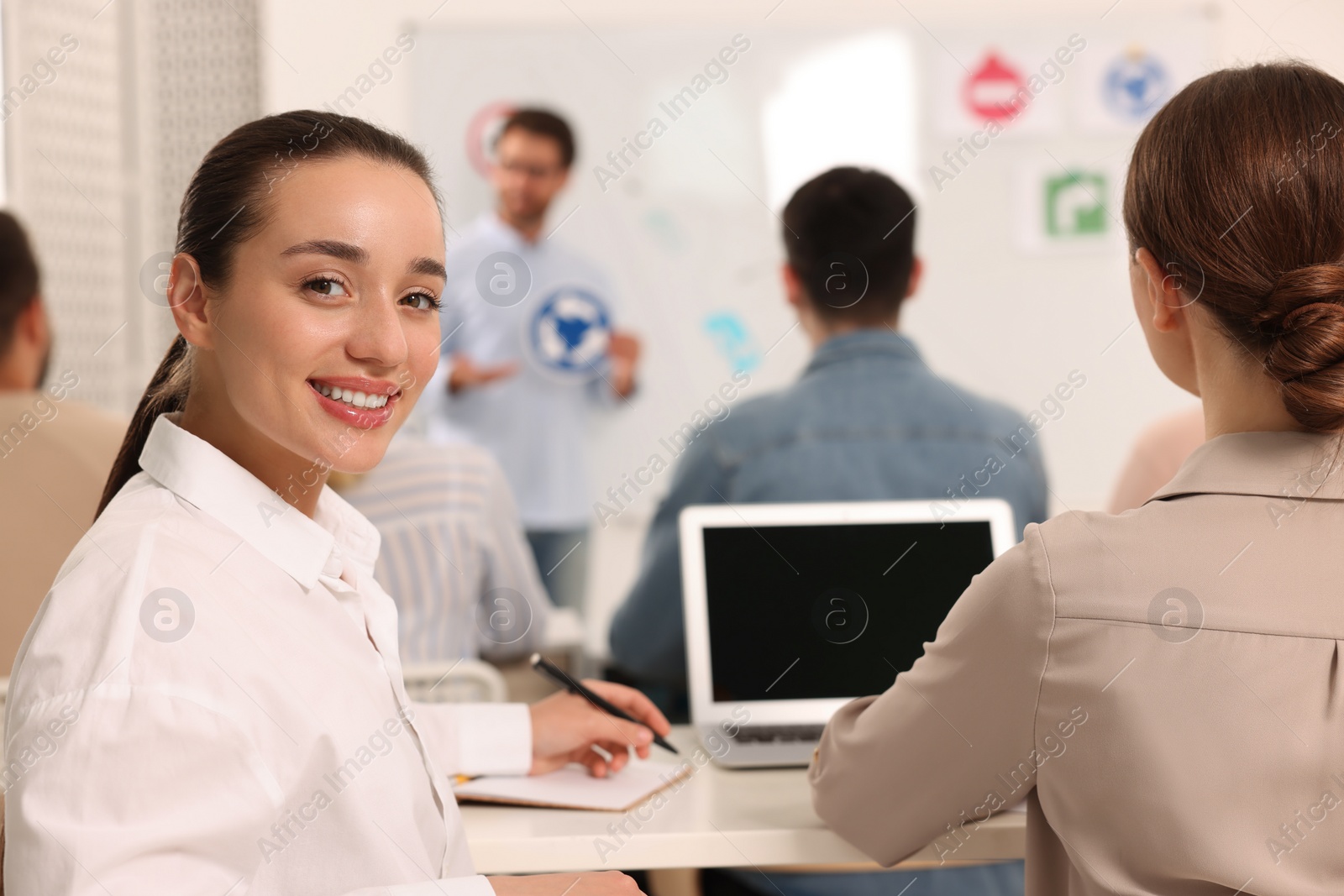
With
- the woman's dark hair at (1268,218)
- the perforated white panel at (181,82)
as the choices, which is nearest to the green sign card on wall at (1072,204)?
the perforated white panel at (181,82)

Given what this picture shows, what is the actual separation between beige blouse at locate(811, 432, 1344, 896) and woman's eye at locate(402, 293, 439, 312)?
1.72 feet

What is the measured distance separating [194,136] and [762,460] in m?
2.79

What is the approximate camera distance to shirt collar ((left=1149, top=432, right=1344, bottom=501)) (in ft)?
2.78

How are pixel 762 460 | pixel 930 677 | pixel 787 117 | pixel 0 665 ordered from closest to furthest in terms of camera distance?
pixel 930 677 → pixel 0 665 → pixel 762 460 → pixel 787 117

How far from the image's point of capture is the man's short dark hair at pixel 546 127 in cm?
348

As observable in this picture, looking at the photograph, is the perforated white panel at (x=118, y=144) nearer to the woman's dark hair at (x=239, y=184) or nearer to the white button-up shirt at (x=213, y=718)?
the woman's dark hair at (x=239, y=184)

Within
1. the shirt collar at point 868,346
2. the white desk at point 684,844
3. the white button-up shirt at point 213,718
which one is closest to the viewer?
the white button-up shirt at point 213,718

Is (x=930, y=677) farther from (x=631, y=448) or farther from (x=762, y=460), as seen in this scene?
(x=631, y=448)

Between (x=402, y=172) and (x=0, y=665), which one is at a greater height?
(x=402, y=172)

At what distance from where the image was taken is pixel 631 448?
12.0 feet

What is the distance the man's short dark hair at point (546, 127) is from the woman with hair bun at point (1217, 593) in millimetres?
2788

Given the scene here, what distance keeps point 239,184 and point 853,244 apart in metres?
1.09

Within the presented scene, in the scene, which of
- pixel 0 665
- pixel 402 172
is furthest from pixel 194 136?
pixel 402 172

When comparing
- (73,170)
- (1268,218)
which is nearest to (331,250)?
→ (1268,218)
